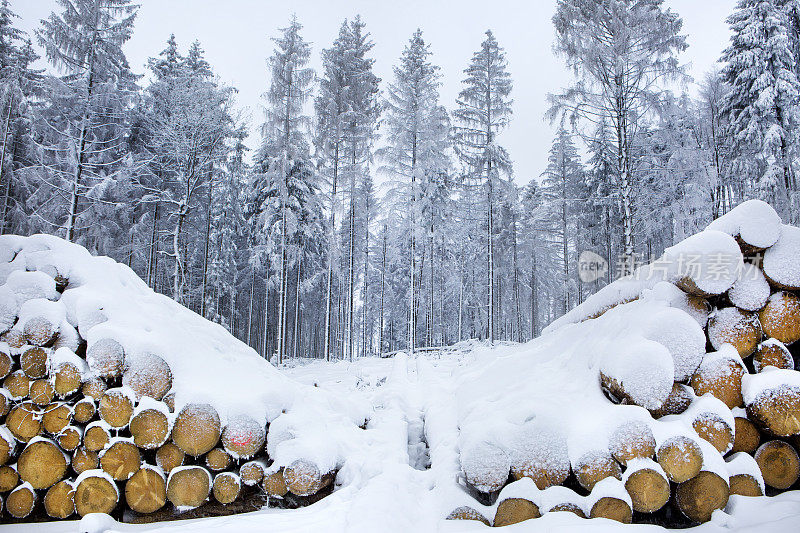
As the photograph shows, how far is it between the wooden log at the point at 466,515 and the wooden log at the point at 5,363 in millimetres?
3708

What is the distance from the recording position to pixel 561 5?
1201 centimetres

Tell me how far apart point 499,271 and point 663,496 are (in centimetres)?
2335

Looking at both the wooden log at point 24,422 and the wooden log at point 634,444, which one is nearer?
the wooden log at point 634,444

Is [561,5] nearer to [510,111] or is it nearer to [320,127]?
[510,111]

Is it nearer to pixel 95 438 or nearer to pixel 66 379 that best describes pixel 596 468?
pixel 95 438

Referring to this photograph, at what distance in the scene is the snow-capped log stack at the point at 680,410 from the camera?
2527mm

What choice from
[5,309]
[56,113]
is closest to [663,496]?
[5,309]

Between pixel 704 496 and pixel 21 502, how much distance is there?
4.93m

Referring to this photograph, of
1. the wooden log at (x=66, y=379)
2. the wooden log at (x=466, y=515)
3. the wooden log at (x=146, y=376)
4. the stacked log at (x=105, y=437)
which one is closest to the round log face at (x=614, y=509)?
the wooden log at (x=466, y=515)

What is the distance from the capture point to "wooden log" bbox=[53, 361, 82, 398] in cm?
314

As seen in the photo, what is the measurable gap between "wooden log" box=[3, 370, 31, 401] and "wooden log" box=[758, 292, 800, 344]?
5.85 m

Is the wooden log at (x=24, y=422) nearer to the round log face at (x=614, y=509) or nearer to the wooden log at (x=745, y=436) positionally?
the round log face at (x=614, y=509)

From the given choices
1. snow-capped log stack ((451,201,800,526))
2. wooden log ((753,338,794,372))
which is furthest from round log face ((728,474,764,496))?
wooden log ((753,338,794,372))

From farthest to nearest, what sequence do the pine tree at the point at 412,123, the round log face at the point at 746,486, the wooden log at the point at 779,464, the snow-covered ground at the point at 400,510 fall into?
the pine tree at the point at 412,123
the wooden log at the point at 779,464
the round log face at the point at 746,486
the snow-covered ground at the point at 400,510
